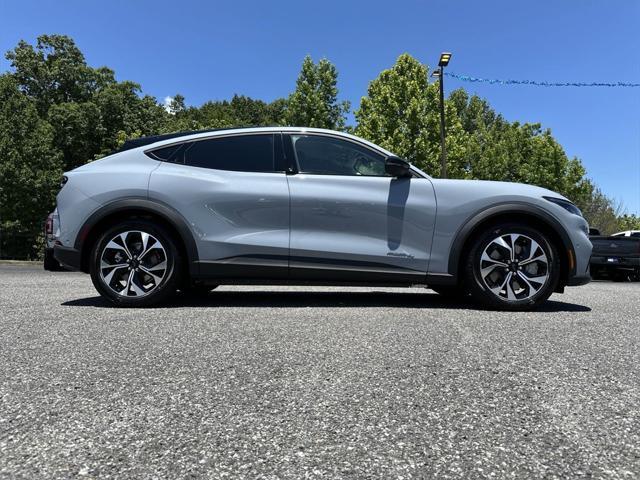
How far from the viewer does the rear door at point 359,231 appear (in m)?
4.44

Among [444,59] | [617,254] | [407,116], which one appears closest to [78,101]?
[407,116]

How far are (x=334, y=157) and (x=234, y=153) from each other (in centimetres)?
95

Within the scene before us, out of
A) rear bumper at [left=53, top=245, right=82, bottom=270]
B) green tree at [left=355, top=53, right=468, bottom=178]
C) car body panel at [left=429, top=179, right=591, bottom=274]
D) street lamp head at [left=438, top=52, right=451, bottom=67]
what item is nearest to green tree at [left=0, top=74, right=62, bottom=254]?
green tree at [left=355, top=53, right=468, bottom=178]

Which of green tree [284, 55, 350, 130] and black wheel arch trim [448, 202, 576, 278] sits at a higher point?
green tree [284, 55, 350, 130]

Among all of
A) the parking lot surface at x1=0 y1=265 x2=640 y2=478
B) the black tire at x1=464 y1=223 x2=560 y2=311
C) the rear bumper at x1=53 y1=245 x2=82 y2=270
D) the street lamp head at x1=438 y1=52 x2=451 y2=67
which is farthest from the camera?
the street lamp head at x1=438 y1=52 x2=451 y2=67

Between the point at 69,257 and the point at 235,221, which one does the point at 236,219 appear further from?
the point at 69,257

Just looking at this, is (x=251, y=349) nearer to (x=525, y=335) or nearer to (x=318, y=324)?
(x=318, y=324)

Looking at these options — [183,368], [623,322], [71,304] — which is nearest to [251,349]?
[183,368]

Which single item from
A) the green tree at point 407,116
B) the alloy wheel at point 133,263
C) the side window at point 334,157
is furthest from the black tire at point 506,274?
the green tree at point 407,116

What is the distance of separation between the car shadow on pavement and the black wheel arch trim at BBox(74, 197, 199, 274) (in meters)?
0.53

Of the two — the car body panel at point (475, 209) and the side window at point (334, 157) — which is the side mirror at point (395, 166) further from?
the car body panel at point (475, 209)

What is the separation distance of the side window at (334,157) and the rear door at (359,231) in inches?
5.6

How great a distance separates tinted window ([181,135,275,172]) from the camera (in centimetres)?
463

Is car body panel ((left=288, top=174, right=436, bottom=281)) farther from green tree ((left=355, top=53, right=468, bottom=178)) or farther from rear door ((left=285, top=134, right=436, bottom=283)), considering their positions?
green tree ((left=355, top=53, right=468, bottom=178))
